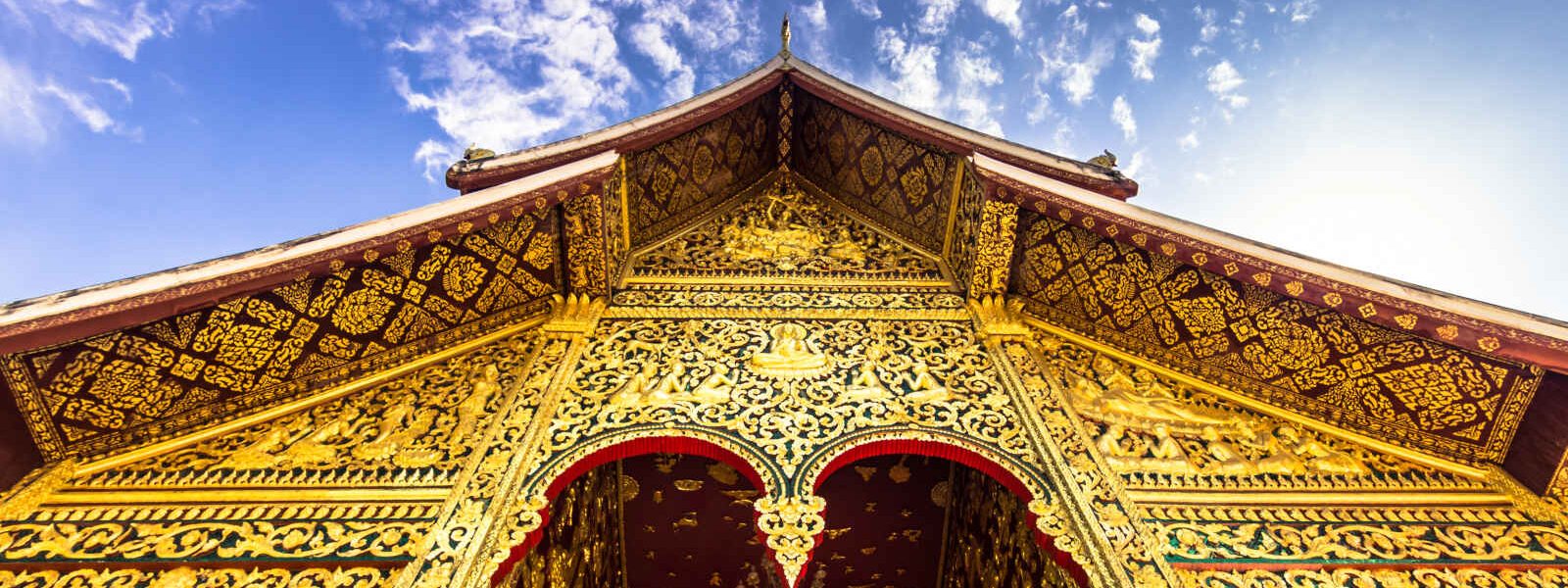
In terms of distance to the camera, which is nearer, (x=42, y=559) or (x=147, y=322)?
(x=42, y=559)

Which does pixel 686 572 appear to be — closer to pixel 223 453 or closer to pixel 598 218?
pixel 598 218

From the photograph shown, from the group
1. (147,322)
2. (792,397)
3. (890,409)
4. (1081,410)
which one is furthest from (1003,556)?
(147,322)

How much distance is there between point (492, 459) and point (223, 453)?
1.12m

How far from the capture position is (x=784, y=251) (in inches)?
191

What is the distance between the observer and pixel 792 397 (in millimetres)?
3342

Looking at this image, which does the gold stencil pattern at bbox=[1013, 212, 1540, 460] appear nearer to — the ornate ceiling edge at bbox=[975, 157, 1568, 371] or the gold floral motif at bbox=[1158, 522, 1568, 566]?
the ornate ceiling edge at bbox=[975, 157, 1568, 371]

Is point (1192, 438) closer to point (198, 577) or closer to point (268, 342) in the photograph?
point (198, 577)

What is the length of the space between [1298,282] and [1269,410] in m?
0.69

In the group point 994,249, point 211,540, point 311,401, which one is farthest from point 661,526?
point 994,249

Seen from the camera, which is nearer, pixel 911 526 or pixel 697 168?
pixel 911 526

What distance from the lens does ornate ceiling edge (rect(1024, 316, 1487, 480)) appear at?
3109 mm

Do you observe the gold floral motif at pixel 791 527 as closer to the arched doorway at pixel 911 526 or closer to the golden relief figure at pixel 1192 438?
the golden relief figure at pixel 1192 438

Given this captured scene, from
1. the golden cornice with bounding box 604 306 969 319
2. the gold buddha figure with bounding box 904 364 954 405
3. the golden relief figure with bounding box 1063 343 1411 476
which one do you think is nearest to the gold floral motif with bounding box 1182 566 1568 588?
the golden relief figure with bounding box 1063 343 1411 476

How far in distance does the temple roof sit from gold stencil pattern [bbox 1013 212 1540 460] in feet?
0.14
